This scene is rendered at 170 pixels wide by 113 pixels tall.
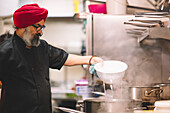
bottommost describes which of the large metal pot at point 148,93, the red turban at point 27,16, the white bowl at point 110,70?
the large metal pot at point 148,93

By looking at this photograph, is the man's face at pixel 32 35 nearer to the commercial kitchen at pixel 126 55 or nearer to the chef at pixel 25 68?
the chef at pixel 25 68

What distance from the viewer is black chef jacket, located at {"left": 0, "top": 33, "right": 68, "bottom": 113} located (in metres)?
2.30

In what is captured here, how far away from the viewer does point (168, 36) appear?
7.68 ft

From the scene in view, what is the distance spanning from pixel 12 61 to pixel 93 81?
104cm

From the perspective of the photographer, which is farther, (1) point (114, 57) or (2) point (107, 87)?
(1) point (114, 57)

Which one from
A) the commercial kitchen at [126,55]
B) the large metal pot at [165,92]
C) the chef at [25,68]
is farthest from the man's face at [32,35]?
the large metal pot at [165,92]

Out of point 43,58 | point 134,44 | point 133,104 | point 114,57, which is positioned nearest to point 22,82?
point 43,58

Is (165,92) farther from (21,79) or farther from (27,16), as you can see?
(27,16)

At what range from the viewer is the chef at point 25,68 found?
2.30 meters

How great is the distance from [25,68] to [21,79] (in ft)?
0.31

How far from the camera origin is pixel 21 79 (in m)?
2.33

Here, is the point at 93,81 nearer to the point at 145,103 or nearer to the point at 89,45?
the point at 89,45

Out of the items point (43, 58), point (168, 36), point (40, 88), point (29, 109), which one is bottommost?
point (29, 109)

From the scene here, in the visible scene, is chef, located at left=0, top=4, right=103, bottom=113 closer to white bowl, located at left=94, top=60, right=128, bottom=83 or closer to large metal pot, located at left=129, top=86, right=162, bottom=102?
white bowl, located at left=94, top=60, right=128, bottom=83
